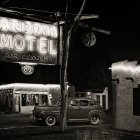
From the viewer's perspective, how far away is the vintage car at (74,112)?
766 inches

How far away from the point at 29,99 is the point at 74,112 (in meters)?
16.6

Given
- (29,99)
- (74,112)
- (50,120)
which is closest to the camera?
(50,120)

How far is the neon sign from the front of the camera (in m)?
12.0

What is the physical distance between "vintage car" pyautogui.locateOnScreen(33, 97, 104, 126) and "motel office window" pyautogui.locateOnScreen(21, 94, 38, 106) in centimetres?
1583

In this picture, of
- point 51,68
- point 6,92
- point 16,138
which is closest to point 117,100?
point 16,138

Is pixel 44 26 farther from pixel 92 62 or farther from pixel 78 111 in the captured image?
pixel 92 62

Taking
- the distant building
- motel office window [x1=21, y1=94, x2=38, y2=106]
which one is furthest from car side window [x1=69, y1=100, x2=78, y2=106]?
the distant building

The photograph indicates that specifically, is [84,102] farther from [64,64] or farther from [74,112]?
[64,64]

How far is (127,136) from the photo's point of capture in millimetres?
7785

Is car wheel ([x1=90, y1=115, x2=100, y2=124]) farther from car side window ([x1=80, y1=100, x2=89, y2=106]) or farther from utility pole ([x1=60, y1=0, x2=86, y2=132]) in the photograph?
utility pole ([x1=60, y1=0, x2=86, y2=132])

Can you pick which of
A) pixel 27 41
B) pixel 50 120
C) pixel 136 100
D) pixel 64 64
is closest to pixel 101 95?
pixel 50 120

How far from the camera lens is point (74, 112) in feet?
66.3

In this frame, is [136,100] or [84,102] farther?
[84,102]

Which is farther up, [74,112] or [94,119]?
[74,112]
